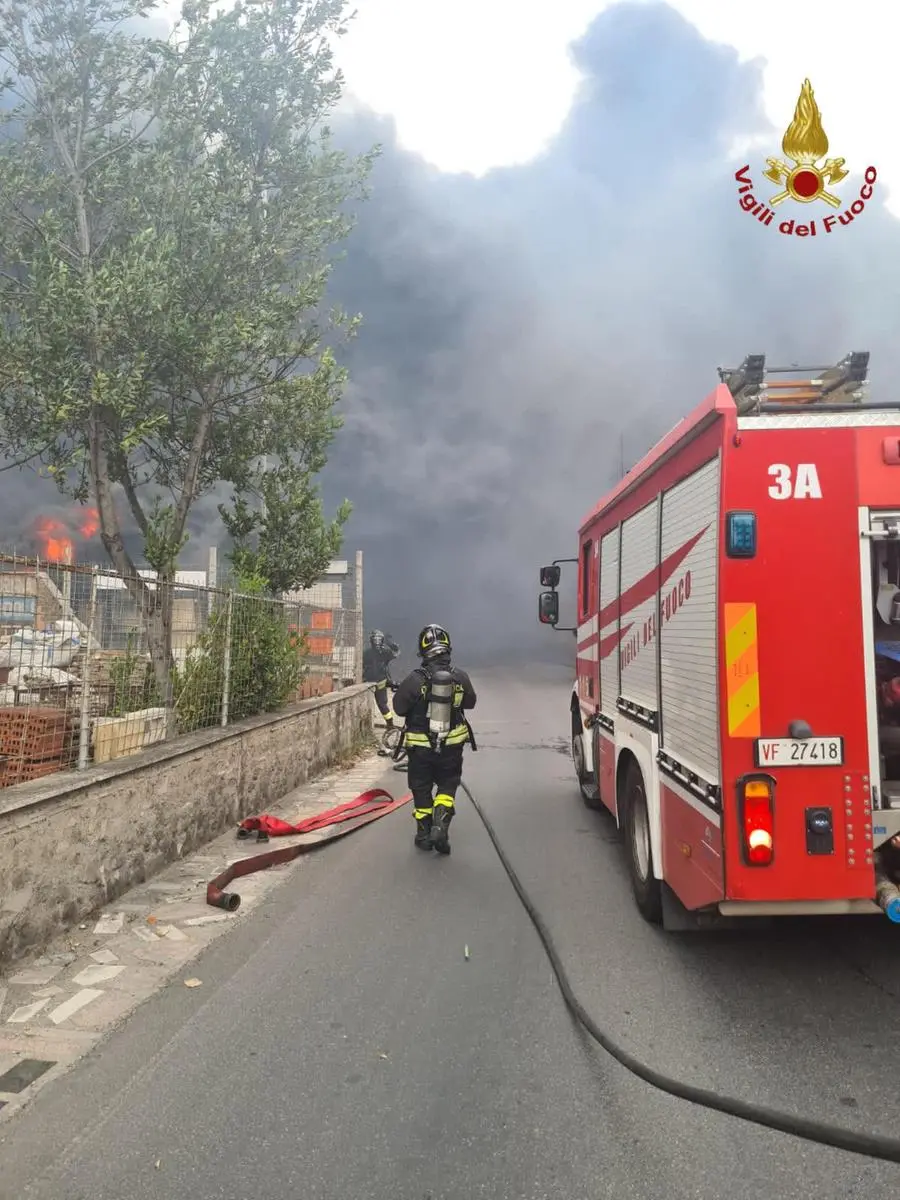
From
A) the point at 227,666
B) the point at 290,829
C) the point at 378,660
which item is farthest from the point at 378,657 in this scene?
the point at 290,829

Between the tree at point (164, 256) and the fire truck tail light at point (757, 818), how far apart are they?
4587mm

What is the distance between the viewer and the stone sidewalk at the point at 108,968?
3100 millimetres

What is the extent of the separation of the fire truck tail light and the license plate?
89 millimetres

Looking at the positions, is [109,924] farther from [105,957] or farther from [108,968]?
[108,968]

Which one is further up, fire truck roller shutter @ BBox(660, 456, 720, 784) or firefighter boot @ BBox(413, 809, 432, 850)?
fire truck roller shutter @ BBox(660, 456, 720, 784)

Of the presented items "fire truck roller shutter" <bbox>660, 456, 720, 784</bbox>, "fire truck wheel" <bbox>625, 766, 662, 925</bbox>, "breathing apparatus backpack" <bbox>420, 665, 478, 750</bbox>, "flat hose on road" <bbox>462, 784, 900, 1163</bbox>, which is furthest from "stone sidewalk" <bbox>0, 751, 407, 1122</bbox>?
"fire truck roller shutter" <bbox>660, 456, 720, 784</bbox>

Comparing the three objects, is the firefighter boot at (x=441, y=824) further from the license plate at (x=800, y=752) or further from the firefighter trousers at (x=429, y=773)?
the license plate at (x=800, y=752)

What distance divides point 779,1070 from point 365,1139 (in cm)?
152

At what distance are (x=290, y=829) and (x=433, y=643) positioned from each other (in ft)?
6.34

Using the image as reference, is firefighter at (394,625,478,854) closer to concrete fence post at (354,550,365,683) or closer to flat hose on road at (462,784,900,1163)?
flat hose on road at (462,784,900,1163)

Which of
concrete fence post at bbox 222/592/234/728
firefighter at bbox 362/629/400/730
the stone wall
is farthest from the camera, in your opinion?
firefighter at bbox 362/629/400/730

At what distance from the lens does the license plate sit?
3109 millimetres

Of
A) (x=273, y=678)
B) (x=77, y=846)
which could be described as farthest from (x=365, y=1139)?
(x=273, y=678)

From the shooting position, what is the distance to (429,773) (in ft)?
20.6
